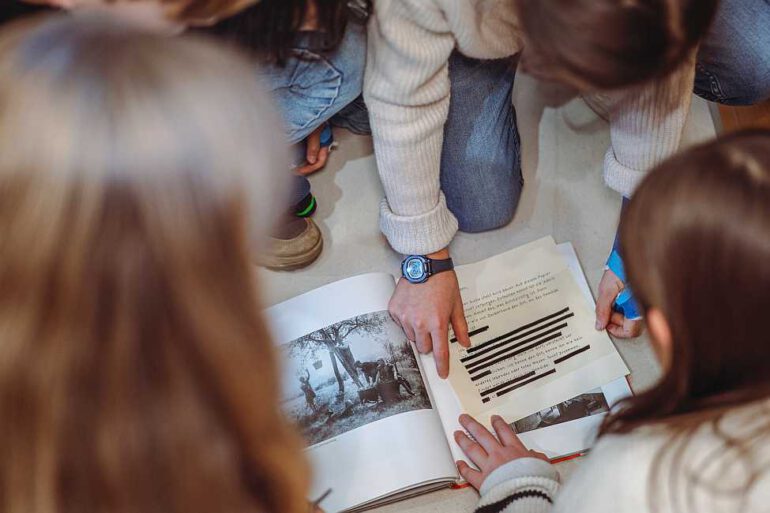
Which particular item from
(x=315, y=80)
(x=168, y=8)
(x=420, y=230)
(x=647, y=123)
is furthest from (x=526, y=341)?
(x=168, y=8)

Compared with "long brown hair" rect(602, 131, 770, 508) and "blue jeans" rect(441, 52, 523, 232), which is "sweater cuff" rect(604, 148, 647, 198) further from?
"long brown hair" rect(602, 131, 770, 508)

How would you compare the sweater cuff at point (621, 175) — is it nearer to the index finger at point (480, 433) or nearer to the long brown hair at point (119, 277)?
the index finger at point (480, 433)

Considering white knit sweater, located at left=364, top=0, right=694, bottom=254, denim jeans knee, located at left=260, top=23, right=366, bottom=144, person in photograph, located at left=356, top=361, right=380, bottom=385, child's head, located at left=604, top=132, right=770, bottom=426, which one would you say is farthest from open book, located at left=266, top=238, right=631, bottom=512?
child's head, located at left=604, top=132, right=770, bottom=426

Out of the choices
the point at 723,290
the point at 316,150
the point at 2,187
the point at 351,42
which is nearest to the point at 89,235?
the point at 2,187

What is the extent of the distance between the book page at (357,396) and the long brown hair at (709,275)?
1.03 ft

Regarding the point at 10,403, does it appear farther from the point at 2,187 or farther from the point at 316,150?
the point at 316,150

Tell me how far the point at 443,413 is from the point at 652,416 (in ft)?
1.09

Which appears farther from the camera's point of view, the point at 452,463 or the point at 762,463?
the point at 452,463

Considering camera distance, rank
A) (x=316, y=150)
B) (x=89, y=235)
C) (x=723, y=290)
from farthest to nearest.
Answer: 1. (x=316, y=150)
2. (x=723, y=290)
3. (x=89, y=235)

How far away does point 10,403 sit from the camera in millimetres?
412

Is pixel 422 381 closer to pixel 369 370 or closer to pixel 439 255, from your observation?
pixel 369 370

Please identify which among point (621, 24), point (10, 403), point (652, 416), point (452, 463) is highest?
point (621, 24)

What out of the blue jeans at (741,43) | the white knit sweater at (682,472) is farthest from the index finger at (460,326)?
the blue jeans at (741,43)

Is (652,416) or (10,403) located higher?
(10,403)
